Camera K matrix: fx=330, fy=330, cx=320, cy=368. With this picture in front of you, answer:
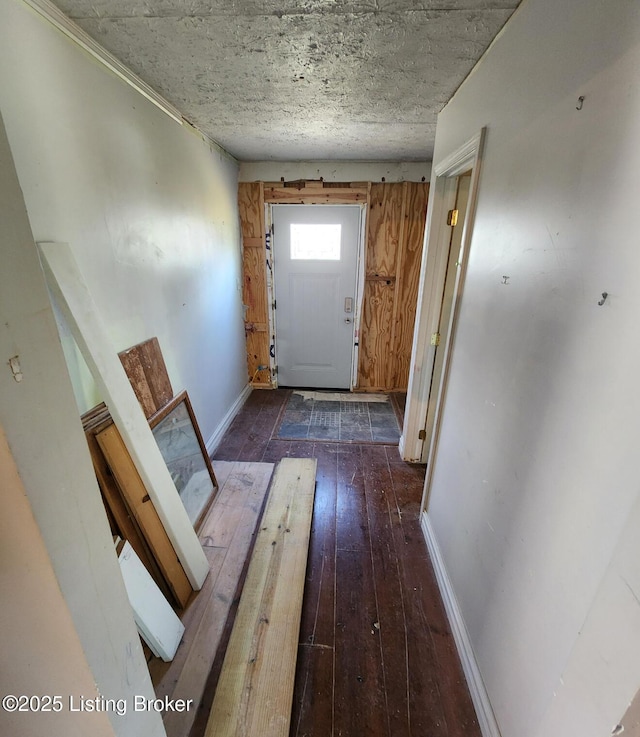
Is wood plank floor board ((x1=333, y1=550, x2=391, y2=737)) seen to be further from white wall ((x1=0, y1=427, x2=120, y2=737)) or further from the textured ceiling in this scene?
the textured ceiling

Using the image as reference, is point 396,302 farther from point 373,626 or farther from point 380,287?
point 373,626

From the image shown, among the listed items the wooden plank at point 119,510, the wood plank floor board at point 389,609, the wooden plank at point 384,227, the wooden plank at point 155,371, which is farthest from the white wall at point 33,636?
the wooden plank at point 384,227

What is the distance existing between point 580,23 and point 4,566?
1.62 m

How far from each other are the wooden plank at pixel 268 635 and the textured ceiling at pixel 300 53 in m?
2.35

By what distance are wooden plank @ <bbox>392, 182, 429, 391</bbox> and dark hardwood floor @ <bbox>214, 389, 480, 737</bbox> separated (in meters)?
1.62

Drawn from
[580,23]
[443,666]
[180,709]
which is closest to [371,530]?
[443,666]

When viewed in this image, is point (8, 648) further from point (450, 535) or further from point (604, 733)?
point (450, 535)

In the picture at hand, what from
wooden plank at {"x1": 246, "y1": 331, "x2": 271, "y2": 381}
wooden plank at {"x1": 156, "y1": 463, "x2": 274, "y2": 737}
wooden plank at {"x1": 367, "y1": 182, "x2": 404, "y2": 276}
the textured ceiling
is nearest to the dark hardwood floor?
wooden plank at {"x1": 156, "y1": 463, "x2": 274, "y2": 737}

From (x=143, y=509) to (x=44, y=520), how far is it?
1.02 m

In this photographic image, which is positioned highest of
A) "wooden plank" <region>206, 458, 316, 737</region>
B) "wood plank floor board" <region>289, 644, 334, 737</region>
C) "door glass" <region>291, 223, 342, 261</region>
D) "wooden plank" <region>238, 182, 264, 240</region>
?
"wooden plank" <region>238, 182, 264, 240</region>

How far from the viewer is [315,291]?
367 cm

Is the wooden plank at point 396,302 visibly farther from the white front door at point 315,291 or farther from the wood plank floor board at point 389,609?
the wood plank floor board at point 389,609

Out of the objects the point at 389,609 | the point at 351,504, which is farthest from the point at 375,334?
the point at 389,609

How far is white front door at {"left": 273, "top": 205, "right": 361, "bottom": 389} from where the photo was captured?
3451mm
